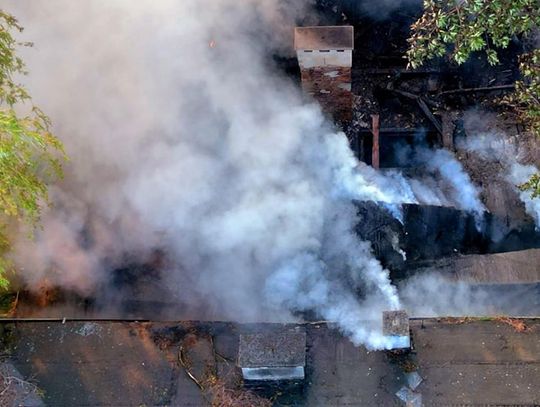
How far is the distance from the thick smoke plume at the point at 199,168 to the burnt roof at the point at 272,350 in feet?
4.75

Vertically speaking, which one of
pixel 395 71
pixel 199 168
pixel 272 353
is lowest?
pixel 272 353

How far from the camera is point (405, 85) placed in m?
12.3

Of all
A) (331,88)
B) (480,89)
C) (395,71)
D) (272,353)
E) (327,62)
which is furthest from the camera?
(395,71)

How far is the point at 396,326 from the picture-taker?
24.6ft

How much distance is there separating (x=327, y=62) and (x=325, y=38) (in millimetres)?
487

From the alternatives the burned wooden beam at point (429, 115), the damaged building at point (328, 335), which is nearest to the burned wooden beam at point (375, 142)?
the damaged building at point (328, 335)

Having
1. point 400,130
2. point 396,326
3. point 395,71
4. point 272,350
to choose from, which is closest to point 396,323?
point 396,326

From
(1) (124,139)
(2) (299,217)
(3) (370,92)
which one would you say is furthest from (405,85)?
(1) (124,139)

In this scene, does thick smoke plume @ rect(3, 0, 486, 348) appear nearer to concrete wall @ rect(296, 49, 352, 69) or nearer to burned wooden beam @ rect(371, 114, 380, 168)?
burned wooden beam @ rect(371, 114, 380, 168)

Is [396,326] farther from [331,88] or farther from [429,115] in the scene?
[429,115]

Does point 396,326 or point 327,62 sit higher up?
point 327,62

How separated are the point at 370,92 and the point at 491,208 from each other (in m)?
3.70

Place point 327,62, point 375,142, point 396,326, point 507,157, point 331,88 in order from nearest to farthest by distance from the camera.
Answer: point 396,326, point 327,62, point 331,88, point 507,157, point 375,142

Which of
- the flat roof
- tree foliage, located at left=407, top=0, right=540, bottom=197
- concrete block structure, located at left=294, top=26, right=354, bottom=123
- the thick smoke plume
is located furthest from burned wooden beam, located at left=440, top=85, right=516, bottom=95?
the flat roof
